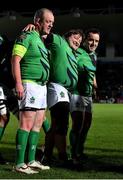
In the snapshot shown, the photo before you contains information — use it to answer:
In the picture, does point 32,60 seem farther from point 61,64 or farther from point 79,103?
point 79,103

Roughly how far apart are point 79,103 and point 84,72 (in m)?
0.43

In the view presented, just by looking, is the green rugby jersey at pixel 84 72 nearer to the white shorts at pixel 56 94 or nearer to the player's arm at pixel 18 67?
the white shorts at pixel 56 94

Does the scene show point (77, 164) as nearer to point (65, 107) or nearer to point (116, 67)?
point (65, 107)

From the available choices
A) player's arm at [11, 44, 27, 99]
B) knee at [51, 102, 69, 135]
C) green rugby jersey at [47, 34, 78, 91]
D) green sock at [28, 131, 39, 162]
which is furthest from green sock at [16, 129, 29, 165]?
green rugby jersey at [47, 34, 78, 91]

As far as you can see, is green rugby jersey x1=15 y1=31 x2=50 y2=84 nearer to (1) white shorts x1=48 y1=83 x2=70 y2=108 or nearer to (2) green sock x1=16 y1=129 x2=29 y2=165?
(1) white shorts x1=48 y1=83 x2=70 y2=108

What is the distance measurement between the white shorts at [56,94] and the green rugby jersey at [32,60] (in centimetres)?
36

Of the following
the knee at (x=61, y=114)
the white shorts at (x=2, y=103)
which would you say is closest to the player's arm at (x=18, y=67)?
the knee at (x=61, y=114)

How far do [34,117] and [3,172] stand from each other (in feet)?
2.36

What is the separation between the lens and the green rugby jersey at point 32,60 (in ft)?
20.0

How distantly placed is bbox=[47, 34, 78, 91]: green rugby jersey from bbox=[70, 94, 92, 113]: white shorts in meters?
0.61

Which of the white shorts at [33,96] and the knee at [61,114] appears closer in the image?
the white shorts at [33,96]

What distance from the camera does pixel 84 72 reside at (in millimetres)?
7273

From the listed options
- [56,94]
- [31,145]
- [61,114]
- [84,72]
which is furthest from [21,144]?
[84,72]

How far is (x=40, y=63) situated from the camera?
20.2 feet
